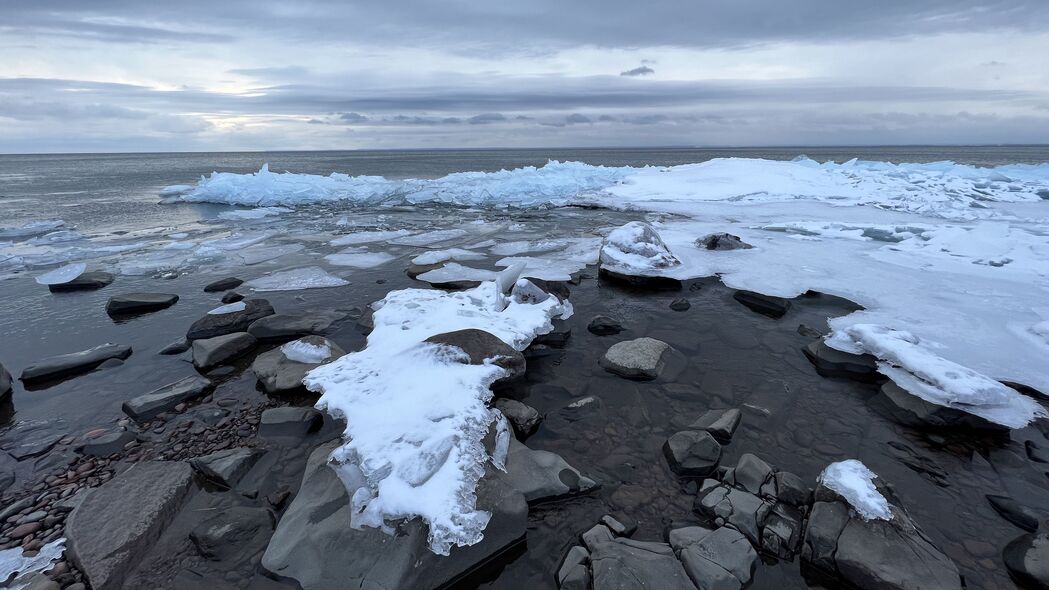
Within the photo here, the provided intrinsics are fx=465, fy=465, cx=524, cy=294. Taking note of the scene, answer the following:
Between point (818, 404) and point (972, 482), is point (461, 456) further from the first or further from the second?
point (972, 482)

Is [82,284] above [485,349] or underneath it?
underneath

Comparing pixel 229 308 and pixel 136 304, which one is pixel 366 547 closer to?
pixel 229 308

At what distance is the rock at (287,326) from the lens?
7238 mm

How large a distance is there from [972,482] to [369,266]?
11009 mm

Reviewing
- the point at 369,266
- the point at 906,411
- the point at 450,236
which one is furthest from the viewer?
the point at 450,236

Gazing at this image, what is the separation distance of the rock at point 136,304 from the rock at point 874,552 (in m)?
10.4

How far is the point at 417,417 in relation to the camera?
14.8ft

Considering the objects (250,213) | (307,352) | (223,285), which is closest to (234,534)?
(307,352)

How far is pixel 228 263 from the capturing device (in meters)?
11.9

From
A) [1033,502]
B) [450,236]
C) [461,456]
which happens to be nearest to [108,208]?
[450,236]

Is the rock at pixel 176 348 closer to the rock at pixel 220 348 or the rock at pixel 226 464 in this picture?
the rock at pixel 220 348

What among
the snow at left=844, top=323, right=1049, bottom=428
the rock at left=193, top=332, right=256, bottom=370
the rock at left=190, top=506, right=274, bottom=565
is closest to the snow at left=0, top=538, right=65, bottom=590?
the rock at left=190, top=506, right=274, bottom=565

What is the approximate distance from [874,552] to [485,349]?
4.08 meters

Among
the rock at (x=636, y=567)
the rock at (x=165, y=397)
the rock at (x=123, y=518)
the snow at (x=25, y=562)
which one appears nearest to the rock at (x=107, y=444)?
the rock at (x=165, y=397)
